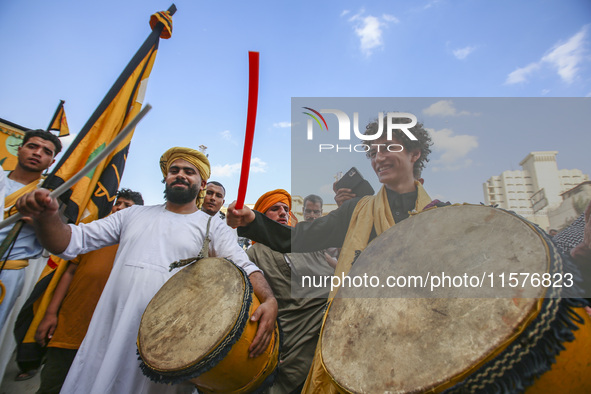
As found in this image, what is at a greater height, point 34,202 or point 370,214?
point 370,214

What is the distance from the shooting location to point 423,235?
A: 1355 millimetres

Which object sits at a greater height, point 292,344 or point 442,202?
point 442,202

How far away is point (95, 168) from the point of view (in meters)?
2.66

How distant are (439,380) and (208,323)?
40.5 inches

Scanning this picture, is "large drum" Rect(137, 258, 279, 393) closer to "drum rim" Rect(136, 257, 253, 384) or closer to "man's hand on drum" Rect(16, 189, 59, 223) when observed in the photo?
"drum rim" Rect(136, 257, 253, 384)

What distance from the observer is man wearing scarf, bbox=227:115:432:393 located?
209 centimetres

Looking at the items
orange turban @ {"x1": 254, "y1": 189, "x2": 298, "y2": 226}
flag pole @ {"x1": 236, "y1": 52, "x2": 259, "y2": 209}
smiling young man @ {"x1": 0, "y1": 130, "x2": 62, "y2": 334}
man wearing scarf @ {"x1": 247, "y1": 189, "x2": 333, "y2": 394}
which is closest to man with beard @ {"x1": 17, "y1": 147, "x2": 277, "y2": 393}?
smiling young man @ {"x1": 0, "y1": 130, "x2": 62, "y2": 334}

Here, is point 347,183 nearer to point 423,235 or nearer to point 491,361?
point 423,235

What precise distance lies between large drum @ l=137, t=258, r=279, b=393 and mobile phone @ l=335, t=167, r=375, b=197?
4.80 ft

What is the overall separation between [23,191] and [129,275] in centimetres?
129

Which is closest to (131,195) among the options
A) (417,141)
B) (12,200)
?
(12,200)

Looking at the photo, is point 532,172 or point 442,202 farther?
point 532,172

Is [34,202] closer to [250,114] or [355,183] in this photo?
[250,114]

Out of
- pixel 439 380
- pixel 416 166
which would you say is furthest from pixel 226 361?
pixel 416 166
